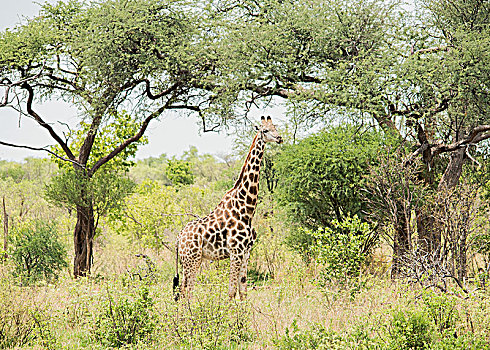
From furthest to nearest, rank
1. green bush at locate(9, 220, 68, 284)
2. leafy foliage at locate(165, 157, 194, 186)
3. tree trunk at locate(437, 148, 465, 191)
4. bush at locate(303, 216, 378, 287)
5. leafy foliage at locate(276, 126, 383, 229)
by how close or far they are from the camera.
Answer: leafy foliage at locate(165, 157, 194, 186) → green bush at locate(9, 220, 68, 284) → tree trunk at locate(437, 148, 465, 191) → leafy foliage at locate(276, 126, 383, 229) → bush at locate(303, 216, 378, 287)

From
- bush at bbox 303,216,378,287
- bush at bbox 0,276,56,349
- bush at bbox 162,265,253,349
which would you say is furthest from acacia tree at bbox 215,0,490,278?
bush at bbox 0,276,56,349

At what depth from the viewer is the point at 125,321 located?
267 inches

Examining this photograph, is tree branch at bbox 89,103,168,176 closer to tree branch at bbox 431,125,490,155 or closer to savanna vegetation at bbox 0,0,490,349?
savanna vegetation at bbox 0,0,490,349

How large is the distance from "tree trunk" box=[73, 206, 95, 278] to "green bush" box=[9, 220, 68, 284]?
0.82 metres

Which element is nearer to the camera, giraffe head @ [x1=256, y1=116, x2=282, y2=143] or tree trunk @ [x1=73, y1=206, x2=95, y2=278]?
giraffe head @ [x1=256, y1=116, x2=282, y2=143]

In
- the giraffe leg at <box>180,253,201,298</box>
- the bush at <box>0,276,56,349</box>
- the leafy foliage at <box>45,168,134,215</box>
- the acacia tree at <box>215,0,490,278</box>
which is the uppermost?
the acacia tree at <box>215,0,490,278</box>

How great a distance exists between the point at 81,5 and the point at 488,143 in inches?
442

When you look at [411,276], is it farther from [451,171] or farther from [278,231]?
[278,231]

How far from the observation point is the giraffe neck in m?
8.98

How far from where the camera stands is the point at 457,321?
687 centimetres

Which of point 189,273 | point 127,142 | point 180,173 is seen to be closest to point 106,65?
point 127,142

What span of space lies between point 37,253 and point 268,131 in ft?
22.8

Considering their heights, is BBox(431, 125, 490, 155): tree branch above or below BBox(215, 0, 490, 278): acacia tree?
below

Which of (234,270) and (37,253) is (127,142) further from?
(234,270)
